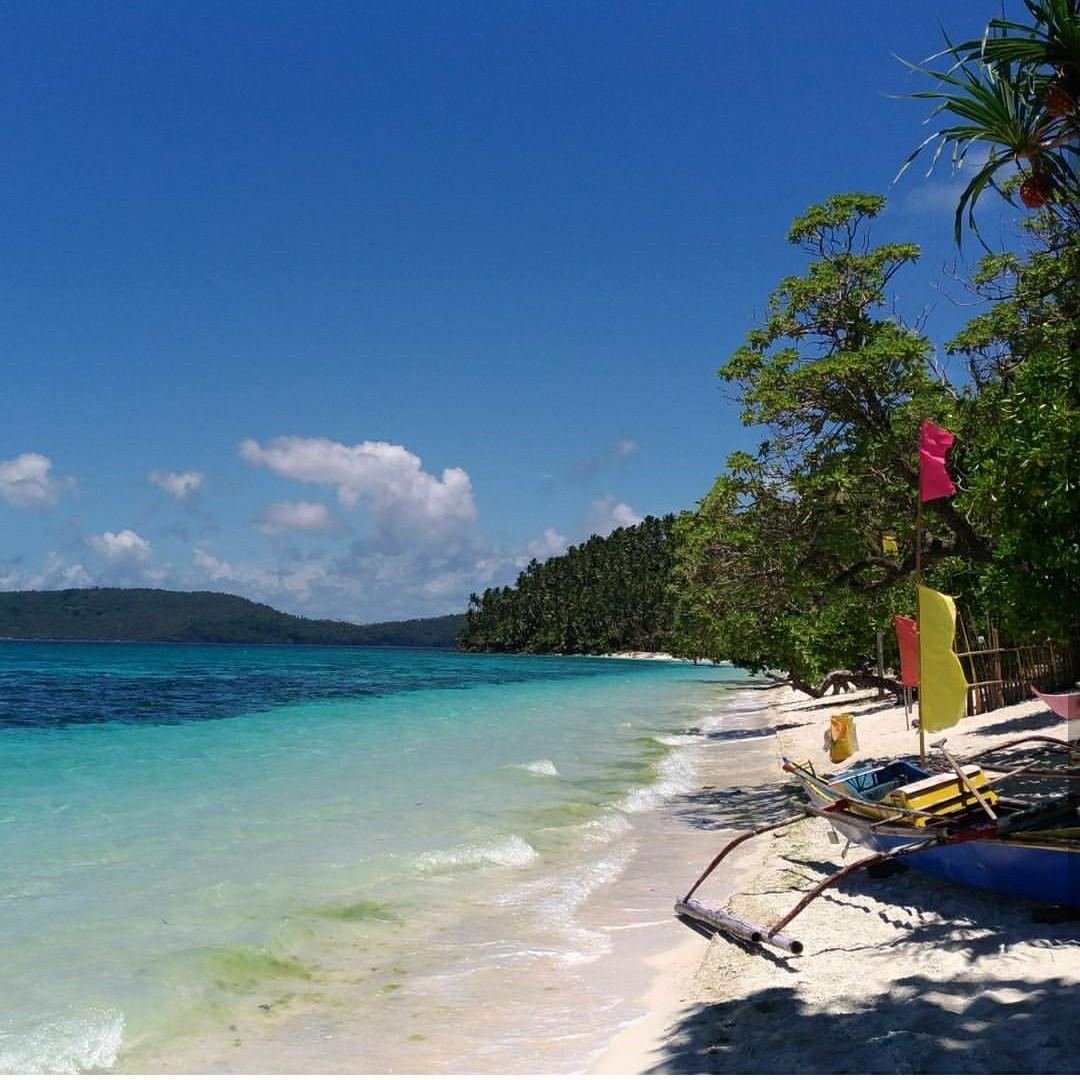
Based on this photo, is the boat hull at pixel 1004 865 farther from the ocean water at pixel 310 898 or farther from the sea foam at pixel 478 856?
the sea foam at pixel 478 856

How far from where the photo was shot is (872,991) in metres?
5.96

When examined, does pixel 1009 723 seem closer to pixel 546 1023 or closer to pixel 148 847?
pixel 546 1023

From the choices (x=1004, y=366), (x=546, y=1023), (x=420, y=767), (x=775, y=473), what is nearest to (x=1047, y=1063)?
(x=546, y=1023)

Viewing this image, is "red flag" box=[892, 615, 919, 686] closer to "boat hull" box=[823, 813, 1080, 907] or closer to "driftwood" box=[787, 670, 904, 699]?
"driftwood" box=[787, 670, 904, 699]

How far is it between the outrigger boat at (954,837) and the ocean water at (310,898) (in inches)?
60.7

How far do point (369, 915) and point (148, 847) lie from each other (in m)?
4.96

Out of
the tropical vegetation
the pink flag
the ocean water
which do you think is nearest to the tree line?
the pink flag

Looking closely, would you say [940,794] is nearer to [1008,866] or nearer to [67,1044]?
[1008,866]

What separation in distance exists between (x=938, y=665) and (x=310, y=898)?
702 centimetres

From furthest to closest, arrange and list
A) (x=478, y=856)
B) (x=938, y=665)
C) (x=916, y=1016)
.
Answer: (x=478, y=856), (x=938, y=665), (x=916, y=1016)

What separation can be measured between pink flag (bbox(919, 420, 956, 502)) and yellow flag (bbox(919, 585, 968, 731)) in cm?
119

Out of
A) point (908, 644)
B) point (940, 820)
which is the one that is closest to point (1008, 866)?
point (940, 820)

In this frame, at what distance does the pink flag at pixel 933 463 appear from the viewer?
358 inches

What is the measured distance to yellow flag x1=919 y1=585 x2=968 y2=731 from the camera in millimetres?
8367
